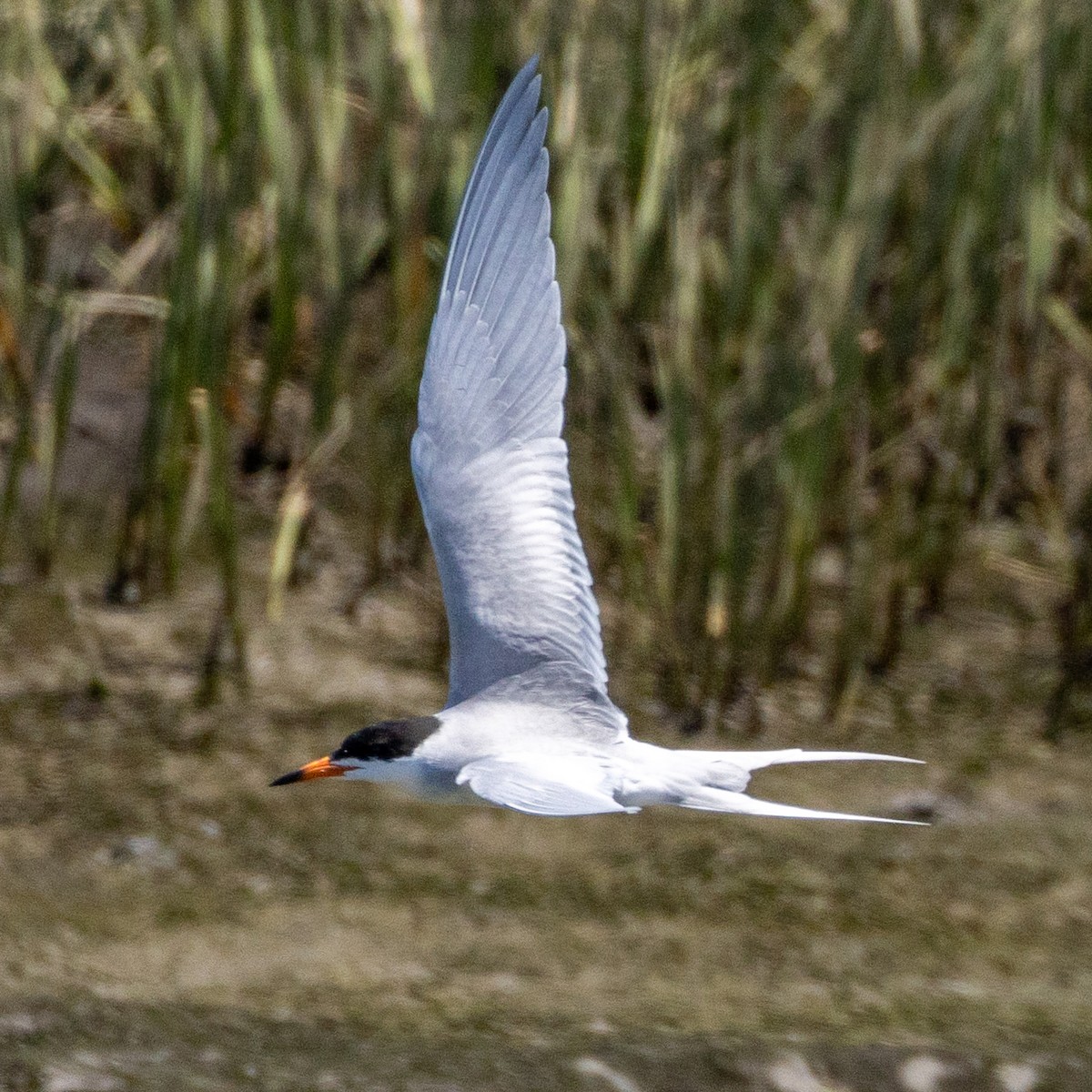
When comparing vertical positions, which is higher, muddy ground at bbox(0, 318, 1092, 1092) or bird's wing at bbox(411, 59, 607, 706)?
bird's wing at bbox(411, 59, 607, 706)

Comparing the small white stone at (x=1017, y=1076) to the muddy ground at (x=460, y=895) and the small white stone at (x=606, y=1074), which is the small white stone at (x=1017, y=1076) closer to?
the muddy ground at (x=460, y=895)

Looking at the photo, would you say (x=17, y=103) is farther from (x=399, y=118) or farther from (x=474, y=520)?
(x=474, y=520)

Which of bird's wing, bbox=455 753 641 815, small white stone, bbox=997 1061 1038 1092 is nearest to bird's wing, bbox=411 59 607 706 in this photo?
bird's wing, bbox=455 753 641 815

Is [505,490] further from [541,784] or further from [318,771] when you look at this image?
[541,784]

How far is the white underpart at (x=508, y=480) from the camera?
2666mm

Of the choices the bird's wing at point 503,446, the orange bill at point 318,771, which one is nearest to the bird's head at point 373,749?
the orange bill at point 318,771

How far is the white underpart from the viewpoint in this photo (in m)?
2.67

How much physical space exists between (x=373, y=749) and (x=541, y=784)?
19.1 inches

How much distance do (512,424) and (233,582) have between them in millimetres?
1278

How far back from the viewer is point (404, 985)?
325cm

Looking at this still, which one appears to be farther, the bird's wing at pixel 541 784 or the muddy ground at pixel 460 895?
the muddy ground at pixel 460 895

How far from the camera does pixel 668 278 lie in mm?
4129

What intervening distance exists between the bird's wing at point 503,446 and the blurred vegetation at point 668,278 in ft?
3.36

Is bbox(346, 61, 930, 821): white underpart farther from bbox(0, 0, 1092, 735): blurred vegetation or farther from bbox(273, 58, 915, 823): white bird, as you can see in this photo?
bbox(0, 0, 1092, 735): blurred vegetation
